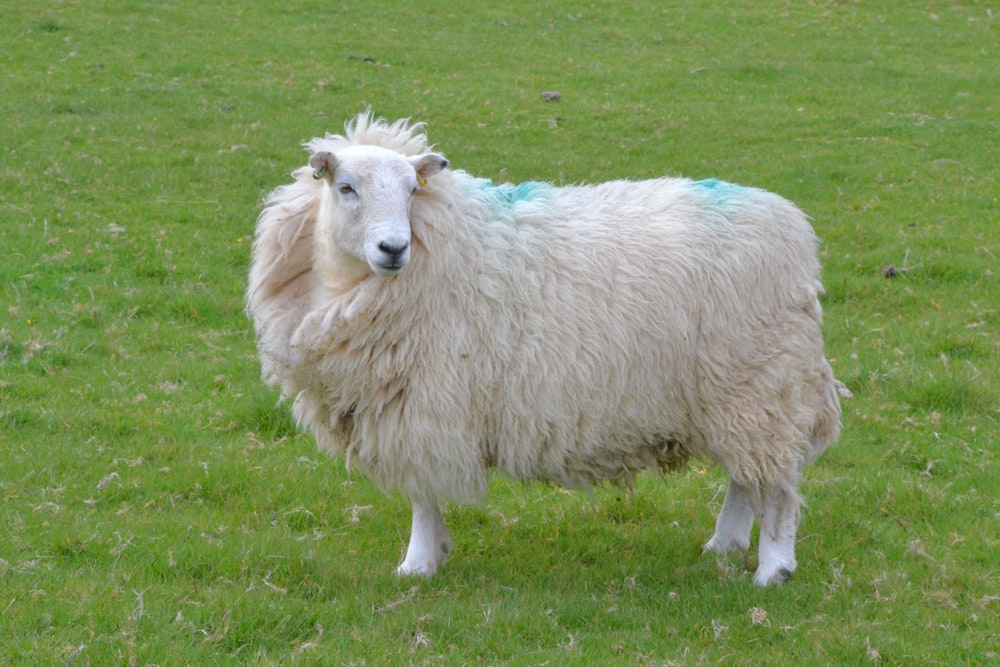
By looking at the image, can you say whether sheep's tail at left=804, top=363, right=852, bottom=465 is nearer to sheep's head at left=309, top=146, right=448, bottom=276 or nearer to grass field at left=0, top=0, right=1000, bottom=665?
grass field at left=0, top=0, right=1000, bottom=665

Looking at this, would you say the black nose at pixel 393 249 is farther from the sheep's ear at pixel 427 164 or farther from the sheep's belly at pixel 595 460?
the sheep's belly at pixel 595 460

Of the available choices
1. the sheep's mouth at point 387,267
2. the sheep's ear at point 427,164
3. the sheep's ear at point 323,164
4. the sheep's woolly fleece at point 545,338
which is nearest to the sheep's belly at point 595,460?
the sheep's woolly fleece at point 545,338

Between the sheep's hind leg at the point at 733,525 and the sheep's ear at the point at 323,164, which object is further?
the sheep's hind leg at the point at 733,525

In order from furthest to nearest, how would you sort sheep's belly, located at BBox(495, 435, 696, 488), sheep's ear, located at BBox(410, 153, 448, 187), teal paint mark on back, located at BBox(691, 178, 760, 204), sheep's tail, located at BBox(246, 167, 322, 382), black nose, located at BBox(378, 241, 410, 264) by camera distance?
teal paint mark on back, located at BBox(691, 178, 760, 204), sheep's tail, located at BBox(246, 167, 322, 382), sheep's belly, located at BBox(495, 435, 696, 488), sheep's ear, located at BBox(410, 153, 448, 187), black nose, located at BBox(378, 241, 410, 264)

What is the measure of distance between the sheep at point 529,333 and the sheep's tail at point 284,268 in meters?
0.01

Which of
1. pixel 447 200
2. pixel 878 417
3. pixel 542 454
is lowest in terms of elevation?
pixel 878 417

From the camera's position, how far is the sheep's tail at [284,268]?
5723mm

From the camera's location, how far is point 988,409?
7879 mm

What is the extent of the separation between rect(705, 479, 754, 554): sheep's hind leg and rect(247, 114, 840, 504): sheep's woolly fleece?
0.36 meters

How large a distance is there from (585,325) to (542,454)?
0.64 m

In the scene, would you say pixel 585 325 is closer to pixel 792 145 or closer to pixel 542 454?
pixel 542 454

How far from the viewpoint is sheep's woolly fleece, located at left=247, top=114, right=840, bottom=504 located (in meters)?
5.50

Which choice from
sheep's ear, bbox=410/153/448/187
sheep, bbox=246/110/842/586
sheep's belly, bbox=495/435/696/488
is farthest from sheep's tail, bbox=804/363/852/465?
sheep's ear, bbox=410/153/448/187

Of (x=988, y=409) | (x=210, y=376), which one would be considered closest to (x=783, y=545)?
(x=988, y=409)
